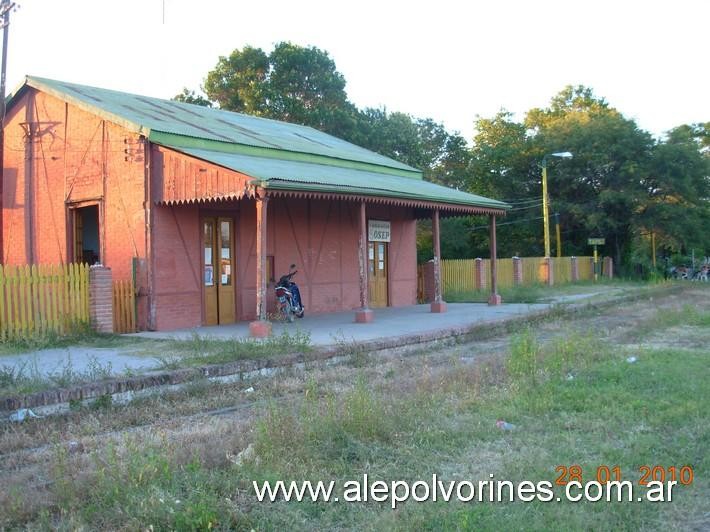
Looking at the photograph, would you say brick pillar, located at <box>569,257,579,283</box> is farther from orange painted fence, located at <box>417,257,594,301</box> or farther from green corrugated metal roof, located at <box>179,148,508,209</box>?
green corrugated metal roof, located at <box>179,148,508,209</box>

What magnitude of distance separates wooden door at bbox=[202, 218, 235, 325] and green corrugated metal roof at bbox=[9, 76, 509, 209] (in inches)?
70.0

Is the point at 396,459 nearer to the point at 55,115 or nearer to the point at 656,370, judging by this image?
the point at 656,370

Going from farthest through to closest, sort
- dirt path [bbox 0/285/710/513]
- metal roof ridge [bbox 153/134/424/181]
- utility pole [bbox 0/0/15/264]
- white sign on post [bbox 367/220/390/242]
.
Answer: white sign on post [bbox 367/220/390/242], utility pole [bbox 0/0/15/264], metal roof ridge [bbox 153/134/424/181], dirt path [bbox 0/285/710/513]

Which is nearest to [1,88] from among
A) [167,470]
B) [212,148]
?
[212,148]

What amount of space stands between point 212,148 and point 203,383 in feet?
27.9

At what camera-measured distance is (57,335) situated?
13219 millimetres

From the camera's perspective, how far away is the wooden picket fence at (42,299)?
12.7 meters

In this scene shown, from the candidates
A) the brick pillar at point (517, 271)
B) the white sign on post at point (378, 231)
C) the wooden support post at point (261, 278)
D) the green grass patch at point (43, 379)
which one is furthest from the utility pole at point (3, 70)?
the brick pillar at point (517, 271)

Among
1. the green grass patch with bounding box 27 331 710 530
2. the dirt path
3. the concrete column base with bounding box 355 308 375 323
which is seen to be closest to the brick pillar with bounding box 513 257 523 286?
the concrete column base with bounding box 355 308 375 323

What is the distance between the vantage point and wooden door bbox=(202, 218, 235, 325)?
53.3 ft

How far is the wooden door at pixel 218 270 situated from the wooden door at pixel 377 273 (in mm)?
5532

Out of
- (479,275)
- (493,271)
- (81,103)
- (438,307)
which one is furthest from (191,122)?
(479,275)

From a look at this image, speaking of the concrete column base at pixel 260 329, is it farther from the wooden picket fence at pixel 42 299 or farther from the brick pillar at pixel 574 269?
the brick pillar at pixel 574 269

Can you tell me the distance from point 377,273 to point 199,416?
570 inches
